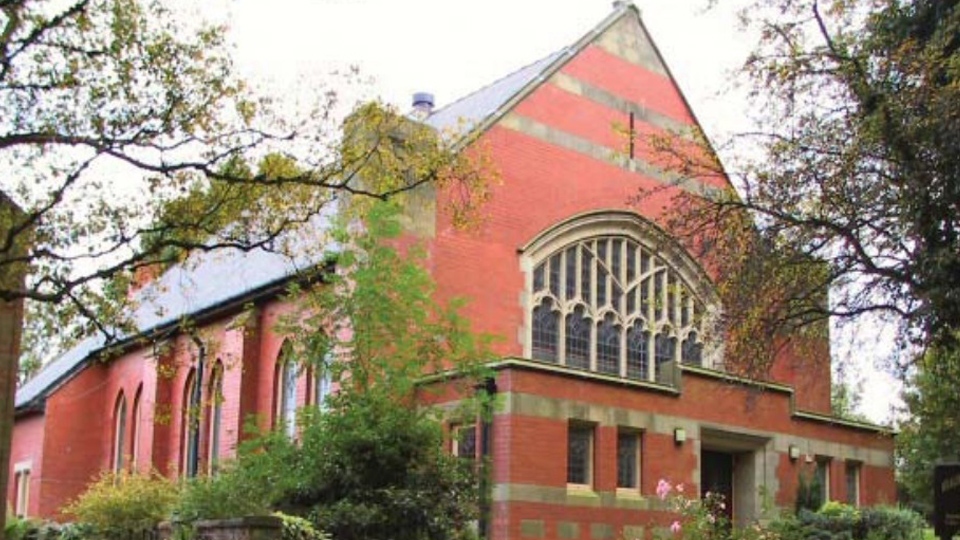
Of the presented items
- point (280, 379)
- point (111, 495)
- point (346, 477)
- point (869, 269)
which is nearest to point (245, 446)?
point (346, 477)

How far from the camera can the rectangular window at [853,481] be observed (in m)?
24.8

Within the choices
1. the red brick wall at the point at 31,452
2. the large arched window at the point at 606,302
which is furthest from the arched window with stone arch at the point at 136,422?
the large arched window at the point at 606,302

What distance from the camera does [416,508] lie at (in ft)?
45.7

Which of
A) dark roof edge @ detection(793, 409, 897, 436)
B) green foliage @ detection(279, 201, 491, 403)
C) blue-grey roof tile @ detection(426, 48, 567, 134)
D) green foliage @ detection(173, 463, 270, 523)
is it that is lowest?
green foliage @ detection(173, 463, 270, 523)

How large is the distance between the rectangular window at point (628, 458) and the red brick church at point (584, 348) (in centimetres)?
4

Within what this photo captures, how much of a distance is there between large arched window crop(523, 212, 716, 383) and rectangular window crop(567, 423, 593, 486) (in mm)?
3671

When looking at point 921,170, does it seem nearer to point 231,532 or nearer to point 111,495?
point 231,532

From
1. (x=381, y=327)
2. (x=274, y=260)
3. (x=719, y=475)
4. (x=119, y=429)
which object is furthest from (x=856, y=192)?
(x=119, y=429)

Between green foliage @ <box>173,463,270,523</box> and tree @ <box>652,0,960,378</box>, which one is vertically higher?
tree @ <box>652,0,960,378</box>

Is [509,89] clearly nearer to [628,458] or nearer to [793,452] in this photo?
[628,458]

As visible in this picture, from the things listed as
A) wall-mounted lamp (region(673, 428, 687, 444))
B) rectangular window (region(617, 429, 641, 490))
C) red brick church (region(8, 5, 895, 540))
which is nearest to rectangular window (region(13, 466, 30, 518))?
red brick church (region(8, 5, 895, 540))

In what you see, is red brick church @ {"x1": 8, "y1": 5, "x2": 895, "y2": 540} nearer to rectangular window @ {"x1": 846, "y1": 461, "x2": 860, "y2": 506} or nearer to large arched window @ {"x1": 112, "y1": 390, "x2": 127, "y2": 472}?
rectangular window @ {"x1": 846, "y1": 461, "x2": 860, "y2": 506}

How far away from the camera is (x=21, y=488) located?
3753cm

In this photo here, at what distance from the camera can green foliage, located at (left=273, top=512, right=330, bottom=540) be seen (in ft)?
42.2
